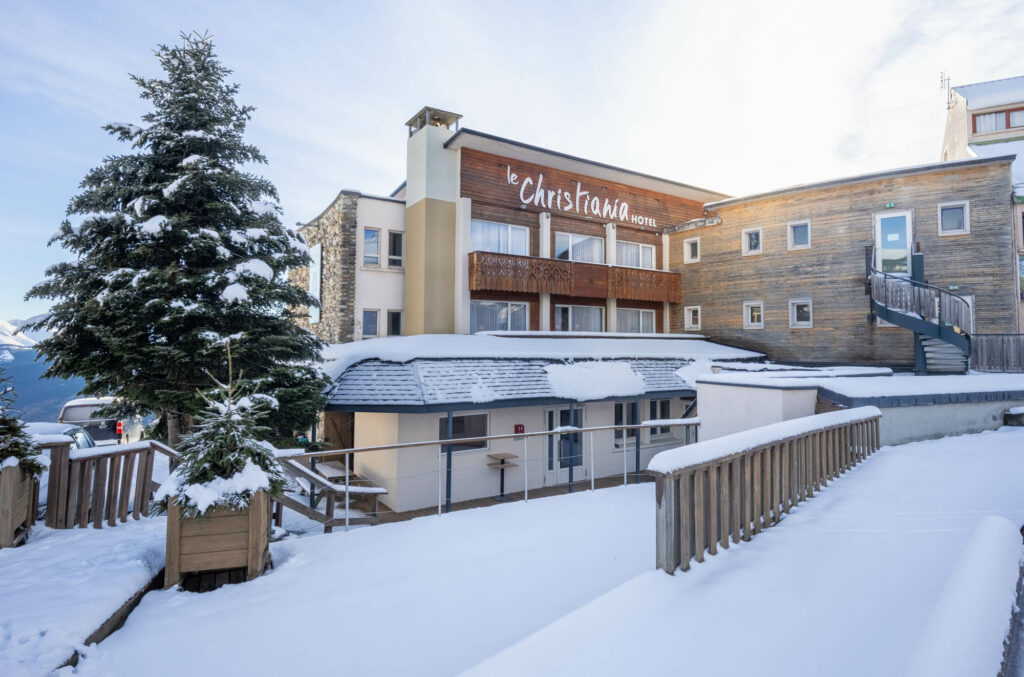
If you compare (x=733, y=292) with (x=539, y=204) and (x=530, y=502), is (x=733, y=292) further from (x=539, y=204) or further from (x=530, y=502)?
(x=530, y=502)

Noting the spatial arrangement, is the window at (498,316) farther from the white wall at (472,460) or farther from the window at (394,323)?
the white wall at (472,460)

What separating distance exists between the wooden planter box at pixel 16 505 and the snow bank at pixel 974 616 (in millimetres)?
7339

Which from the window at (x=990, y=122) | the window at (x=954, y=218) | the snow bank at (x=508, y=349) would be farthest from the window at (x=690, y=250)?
the window at (x=990, y=122)

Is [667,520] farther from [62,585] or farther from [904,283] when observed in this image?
[904,283]

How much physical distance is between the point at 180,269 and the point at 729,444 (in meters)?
10.9

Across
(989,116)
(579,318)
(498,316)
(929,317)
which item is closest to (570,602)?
(498,316)

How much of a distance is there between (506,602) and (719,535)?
2.06 meters

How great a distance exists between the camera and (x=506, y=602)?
4.34 meters

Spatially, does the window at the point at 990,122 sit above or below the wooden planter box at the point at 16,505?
above

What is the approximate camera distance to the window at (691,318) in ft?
75.6

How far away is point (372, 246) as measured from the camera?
61.6 feet

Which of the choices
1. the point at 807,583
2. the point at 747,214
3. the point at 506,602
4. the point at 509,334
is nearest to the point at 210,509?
the point at 506,602

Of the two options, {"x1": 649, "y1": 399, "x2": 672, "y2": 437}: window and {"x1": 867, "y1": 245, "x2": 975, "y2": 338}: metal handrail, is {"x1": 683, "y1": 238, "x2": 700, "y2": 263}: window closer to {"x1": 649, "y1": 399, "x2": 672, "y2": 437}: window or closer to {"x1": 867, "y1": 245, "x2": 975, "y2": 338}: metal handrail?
{"x1": 867, "y1": 245, "x2": 975, "y2": 338}: metal handrail

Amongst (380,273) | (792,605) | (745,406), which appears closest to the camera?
(792,605)
